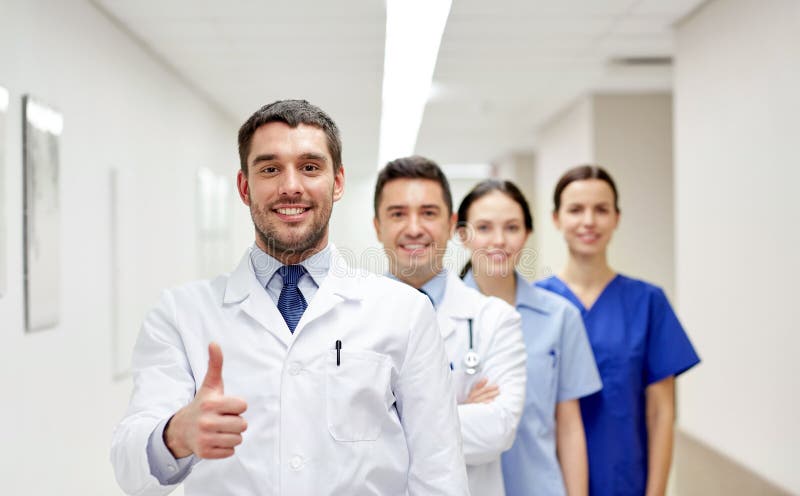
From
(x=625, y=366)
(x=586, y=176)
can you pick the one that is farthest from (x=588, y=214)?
(x=625, y=366)

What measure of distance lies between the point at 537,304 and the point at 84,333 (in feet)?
7.81

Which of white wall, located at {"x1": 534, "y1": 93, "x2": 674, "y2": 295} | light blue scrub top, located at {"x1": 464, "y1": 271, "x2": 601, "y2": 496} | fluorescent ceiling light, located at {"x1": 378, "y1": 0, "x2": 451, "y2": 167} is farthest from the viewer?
white wall, located at {"x1": 534, "y1": 93, "x2": 674, "y2": 295}

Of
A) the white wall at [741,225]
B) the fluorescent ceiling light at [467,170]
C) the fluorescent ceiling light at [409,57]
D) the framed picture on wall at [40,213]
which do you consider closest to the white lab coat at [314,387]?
the framed picture on wall at [40,213]

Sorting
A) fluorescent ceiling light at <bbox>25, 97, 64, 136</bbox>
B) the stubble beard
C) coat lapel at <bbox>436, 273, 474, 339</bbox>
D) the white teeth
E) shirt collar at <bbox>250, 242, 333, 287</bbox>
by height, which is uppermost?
fluorescent ceiling light at <bbox>25, 97, 64, 136</bbox>

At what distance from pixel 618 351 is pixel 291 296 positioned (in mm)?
1279

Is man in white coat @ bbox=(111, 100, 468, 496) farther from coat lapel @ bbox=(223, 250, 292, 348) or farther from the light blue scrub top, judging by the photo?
the light blue scrub top

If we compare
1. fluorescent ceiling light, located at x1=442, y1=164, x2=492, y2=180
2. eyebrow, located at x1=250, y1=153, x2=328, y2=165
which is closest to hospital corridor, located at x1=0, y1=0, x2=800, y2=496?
eyebrow, located at x1=250, y1=153, x2=328, y2=165

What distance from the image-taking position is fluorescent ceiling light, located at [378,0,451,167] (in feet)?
12.6

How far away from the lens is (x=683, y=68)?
440cm

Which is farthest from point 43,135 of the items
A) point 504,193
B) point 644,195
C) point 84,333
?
point 644,195

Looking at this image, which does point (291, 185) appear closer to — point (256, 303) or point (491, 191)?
point (256, 303)

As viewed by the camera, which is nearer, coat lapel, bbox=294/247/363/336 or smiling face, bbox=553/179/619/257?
coat lapel, bbox=294/247/363/336

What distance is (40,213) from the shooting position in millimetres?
3156

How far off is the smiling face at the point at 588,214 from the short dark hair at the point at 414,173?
1.81 ft
